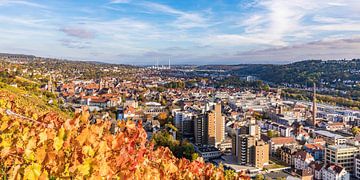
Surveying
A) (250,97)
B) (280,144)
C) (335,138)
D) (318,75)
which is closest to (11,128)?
(280,144)

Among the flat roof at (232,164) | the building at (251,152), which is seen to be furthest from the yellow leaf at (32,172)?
the building at (251,152)

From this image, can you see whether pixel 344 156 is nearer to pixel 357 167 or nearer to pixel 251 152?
pixel 357 167

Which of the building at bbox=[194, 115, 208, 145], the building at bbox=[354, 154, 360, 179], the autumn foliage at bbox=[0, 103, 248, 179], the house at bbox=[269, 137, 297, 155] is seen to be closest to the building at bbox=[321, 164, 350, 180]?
the building at bbox=[354, 154, 360, 179]

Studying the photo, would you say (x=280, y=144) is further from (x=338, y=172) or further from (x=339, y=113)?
(x=339, y=113)

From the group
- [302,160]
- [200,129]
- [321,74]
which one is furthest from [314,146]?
[321,74]

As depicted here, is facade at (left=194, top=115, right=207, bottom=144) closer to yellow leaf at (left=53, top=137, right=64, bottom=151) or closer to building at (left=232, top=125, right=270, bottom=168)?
building at (left=232, top=125, right=270, bottom=168)

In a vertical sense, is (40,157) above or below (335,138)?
above

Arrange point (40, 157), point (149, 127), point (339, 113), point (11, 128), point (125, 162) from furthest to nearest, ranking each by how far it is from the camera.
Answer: point (339, 113) → point (149, 127) → point (11, 128) → point (125, 162) → point (40, 157)
